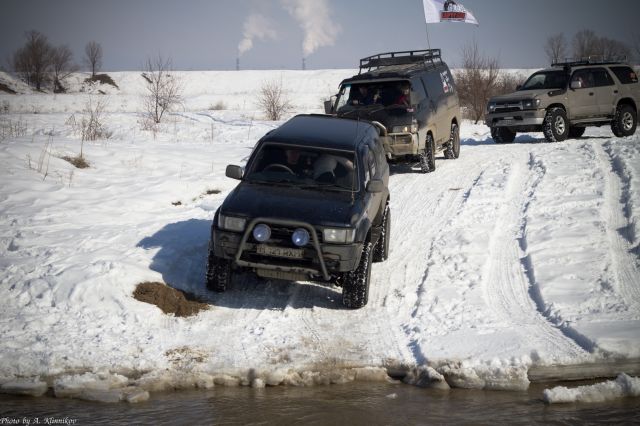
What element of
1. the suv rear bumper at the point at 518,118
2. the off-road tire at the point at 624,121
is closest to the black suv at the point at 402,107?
the suv rear bumper at the point at 518,118

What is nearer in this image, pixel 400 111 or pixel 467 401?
pixel 467 401

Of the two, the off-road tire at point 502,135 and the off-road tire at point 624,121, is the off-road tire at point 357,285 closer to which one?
the off-road tire at point 502,135

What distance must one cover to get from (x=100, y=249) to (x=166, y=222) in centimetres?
164

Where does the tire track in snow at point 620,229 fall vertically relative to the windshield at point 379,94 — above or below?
below

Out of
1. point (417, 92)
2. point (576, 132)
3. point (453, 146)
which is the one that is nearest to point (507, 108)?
point (453, 146)

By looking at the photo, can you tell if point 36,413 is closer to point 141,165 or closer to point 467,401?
point 467,401

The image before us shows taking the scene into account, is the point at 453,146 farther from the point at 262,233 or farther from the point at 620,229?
the point at 262,233

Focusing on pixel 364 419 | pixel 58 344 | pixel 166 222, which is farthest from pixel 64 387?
pixel 166 222

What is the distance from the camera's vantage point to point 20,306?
6.64 metres

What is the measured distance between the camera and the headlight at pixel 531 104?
16.6 metres

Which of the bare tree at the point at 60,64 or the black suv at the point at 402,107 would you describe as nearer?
the black suv at the point at 402,107

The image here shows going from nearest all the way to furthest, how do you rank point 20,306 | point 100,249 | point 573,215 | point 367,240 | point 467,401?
point 467,401
point 20,306
point 367,240
point 100,249
point 573,215

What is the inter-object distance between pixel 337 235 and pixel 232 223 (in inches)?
45.8

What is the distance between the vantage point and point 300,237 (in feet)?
21.3
